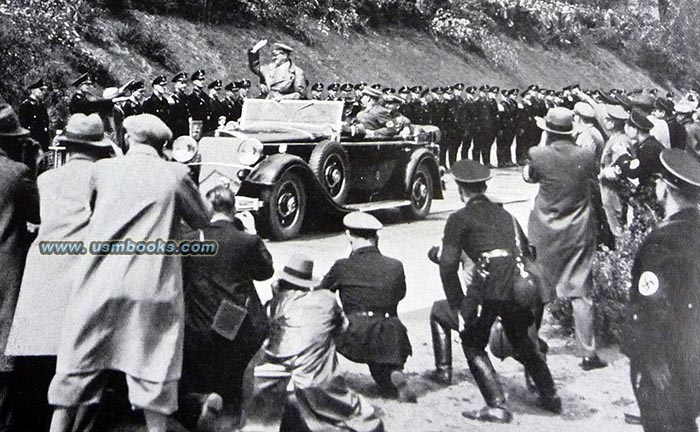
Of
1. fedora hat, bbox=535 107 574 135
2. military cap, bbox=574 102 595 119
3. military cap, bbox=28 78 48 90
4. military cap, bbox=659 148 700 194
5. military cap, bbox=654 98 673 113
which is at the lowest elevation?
military cap, bbox=28 78 48 90

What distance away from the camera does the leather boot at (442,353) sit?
16.1ft

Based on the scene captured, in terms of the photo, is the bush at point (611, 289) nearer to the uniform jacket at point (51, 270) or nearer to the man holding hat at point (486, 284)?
the man holding hat at point (486, 284)

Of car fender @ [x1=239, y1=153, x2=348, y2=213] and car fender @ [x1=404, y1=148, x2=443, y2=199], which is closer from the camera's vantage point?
car fender @ [x1=239, y1=153, x2=348, y2=213]

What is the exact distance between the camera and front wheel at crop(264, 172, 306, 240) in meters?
7.73

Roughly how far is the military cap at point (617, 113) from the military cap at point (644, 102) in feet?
0.39

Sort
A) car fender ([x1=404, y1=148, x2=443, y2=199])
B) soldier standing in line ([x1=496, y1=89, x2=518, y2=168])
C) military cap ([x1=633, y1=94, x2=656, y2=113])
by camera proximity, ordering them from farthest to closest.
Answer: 1. soldier standing in line ([x1=496, y1=89, x2=518, y2=168])
2. car fender ([x1=404, y1=148, x2=443, y2=199])
3. military cap ([x1=633, y1=94, x2=656, y2=113])

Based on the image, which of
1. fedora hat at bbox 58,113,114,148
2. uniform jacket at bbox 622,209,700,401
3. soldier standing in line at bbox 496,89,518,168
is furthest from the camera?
soldier standing in line at bbox 496,89,518,168

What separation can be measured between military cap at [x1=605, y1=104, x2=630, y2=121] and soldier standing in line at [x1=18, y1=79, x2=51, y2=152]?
5277 millimetres

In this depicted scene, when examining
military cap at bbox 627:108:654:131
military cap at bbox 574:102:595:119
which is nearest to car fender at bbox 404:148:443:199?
military cap at bbox 574:102:595:119

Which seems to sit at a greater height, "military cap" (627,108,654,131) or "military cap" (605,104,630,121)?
"military cap" (627,108,654,131)

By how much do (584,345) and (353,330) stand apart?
158 centimetres

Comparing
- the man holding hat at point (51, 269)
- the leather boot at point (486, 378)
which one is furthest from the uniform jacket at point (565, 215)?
the man holding hat at point (51, 269)

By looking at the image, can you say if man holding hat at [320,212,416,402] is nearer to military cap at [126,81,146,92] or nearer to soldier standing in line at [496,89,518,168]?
military cap at [126,81,146,92]

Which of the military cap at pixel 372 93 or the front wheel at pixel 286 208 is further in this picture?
the military cap at pixel 372 93
